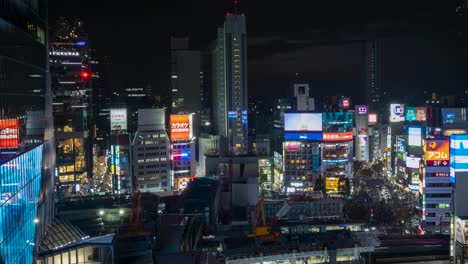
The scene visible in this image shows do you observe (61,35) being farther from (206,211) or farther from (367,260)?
(367,260)

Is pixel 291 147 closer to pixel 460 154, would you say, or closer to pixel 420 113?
pixel 420 113

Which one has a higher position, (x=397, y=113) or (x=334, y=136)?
(x=397, y=113)

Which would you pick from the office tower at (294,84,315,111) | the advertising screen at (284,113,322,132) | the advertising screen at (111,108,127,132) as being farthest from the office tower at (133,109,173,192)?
the office tower at (294,84,315,111)

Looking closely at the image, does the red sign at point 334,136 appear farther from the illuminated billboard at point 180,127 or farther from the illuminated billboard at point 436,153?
the illuminated billboard at point 436,153

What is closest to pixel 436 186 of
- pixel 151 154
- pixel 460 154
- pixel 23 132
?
pixel 460 154

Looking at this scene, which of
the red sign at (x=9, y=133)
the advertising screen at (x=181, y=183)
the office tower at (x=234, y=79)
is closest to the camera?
the red sign at (x=9, y=133)

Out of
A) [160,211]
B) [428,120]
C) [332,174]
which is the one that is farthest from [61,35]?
[428,120]

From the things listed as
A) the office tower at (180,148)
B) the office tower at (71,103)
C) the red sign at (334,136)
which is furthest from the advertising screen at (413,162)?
the office tower at (71,103)
